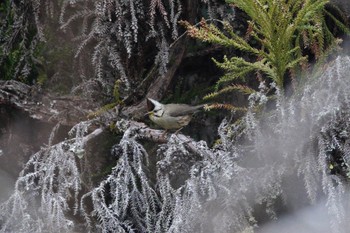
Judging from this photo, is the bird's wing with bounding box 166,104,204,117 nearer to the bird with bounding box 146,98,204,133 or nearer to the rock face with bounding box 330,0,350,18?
the bird with bounding box 146,98,204,133

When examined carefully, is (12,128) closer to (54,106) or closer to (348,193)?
(54,106)

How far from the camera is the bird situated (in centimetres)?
234

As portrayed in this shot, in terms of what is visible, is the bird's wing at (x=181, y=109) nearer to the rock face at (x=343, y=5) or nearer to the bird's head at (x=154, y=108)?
the bird's head at (x=154, y=108)

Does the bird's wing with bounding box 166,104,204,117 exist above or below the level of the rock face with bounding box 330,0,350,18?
below

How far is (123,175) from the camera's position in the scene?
2125 millimetres

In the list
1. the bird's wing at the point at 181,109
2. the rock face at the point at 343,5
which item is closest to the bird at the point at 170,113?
the bird's wing at the point at 181,109

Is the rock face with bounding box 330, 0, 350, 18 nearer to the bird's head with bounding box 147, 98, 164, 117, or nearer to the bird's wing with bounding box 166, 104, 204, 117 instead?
the bird's wing with bounding box 166, 104, 204, 117

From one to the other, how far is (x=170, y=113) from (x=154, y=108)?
71 mm

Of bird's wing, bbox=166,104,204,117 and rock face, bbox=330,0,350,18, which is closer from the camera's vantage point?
bird's wing, bbox=166,104,204,117

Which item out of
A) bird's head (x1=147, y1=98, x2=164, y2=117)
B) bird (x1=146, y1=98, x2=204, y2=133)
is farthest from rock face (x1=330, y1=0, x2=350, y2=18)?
bird's head (x1=147, y1=98, x2=164, y2=117)

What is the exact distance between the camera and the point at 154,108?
7.76ft

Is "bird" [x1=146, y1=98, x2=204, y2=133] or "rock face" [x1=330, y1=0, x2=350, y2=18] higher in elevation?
"rock face" [x1=330, y1=0, x2=350, y2=18]

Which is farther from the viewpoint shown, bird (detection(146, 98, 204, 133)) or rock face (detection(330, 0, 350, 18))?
rock face (detection(330, 0, 350, 18))

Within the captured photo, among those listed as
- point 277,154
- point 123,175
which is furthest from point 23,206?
point 277,154
